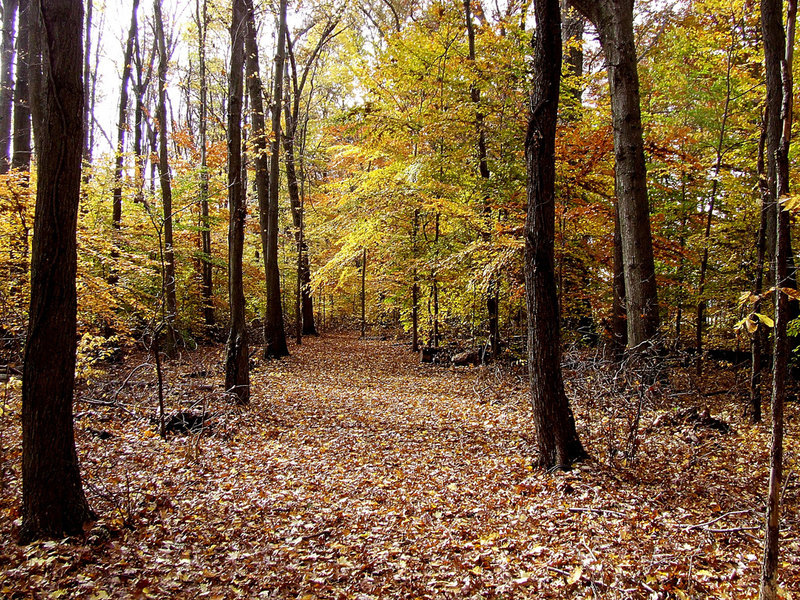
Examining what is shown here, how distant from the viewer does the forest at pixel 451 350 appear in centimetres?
346

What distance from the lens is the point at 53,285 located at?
11.3 ft

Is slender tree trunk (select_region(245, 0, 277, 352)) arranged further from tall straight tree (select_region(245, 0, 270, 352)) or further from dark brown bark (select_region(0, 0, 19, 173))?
dark brown bark (select_region(0, 0, 19, 173))

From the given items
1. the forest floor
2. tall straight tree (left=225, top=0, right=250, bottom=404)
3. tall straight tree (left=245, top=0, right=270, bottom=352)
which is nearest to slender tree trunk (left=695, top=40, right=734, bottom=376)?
the forest floor

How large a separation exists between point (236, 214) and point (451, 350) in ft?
25.9

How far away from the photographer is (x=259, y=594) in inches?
130

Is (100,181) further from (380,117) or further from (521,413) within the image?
(521,413)

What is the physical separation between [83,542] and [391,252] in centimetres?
1126

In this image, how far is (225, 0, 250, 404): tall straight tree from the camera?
8.22m

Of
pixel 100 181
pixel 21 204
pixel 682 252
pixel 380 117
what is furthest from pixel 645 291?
pixel 100 181

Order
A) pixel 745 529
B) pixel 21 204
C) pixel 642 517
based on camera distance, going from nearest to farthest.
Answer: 1. pixel 745 529
2. pixel 642 517
3. pixel 21 204

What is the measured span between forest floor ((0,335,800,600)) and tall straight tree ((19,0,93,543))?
40 cm

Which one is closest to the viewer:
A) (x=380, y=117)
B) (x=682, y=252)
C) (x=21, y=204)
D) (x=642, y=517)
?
(x=642, y=517)

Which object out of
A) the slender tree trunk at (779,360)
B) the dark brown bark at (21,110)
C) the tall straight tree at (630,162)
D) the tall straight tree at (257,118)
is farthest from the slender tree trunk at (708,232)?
Result: the dark brown bark at (21,110)

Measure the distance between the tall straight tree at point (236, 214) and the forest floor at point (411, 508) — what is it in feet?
2.28
